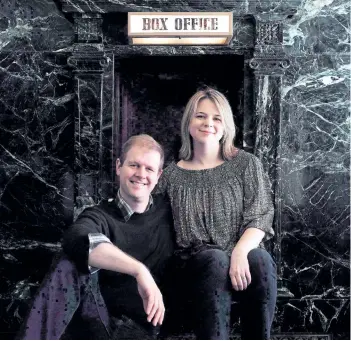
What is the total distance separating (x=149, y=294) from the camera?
1941 mm

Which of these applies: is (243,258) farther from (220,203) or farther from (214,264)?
(220,203)

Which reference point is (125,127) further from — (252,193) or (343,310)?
(343,310)

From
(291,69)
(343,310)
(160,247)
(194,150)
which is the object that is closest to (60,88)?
(194,150)

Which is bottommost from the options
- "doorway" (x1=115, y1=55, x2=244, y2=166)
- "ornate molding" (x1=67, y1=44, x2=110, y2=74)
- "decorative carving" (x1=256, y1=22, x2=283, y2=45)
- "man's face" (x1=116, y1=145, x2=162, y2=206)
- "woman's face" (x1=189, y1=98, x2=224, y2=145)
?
"man's face" (x1=116, y1=145, x2=162, y2=206)

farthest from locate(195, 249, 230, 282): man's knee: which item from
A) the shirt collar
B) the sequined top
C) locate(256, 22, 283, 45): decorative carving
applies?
locate(256, 22, 283, 45): decorative carving

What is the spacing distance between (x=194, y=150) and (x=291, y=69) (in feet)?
1.87

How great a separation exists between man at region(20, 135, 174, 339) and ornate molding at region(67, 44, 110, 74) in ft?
1.28

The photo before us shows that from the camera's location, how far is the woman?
1947 mm

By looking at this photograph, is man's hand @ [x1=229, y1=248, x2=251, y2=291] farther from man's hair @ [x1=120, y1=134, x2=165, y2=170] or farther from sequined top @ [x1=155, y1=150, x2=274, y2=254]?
man's hair @ [x1=120, y1=134, x2=165, y2=170]

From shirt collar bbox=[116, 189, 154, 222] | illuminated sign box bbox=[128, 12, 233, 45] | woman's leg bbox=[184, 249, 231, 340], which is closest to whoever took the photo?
woman's leg bbox=[184, 249, 231, 340]

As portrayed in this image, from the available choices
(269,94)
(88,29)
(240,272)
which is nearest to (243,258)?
(240,272)

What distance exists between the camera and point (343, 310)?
238 cm

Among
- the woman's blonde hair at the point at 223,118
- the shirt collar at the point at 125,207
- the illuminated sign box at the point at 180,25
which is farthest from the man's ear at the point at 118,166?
the illuminated sign box at the point at 180,25

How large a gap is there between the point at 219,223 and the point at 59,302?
651 millimetres
